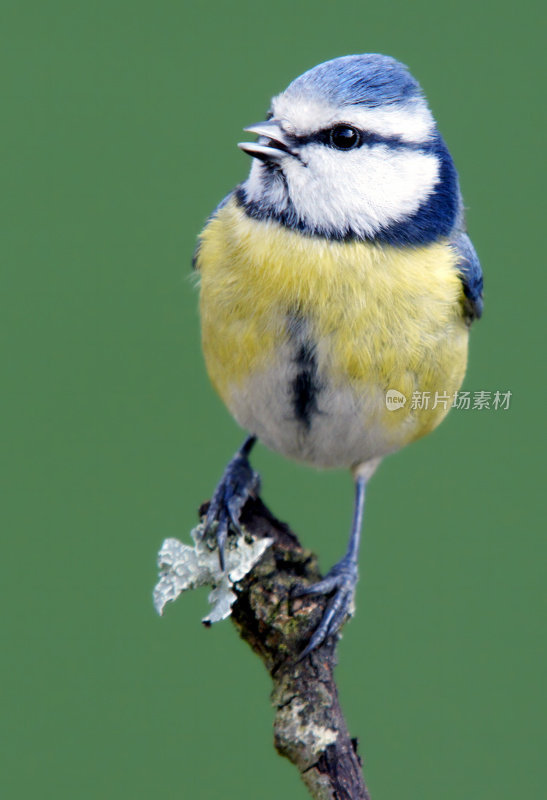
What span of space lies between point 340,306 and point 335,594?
1.06 metres

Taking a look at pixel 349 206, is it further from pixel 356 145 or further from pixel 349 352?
pixel 349 352

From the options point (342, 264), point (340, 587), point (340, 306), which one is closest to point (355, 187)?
point (342, 264)

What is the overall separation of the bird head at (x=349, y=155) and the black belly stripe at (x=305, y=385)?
36 cm

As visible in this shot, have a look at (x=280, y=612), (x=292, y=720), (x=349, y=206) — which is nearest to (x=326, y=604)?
(x=280, y=612)

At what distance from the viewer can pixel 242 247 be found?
3.01 meters

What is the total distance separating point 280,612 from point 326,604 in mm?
260

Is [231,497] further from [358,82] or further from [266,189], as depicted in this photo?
[358,82]

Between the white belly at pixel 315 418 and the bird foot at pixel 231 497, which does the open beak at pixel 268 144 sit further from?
the bird foot at pixel 231 497

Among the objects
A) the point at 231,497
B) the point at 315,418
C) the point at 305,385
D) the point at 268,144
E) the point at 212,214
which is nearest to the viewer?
the point at 268,144

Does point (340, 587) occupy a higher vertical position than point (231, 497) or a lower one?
lower

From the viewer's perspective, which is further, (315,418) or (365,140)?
(315,418)

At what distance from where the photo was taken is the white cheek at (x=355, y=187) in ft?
9.30

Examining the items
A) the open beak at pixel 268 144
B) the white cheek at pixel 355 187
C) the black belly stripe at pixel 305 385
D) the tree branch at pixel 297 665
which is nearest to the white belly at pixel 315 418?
the black belly stripe at pixel 305 385

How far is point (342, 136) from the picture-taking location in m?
2.84
